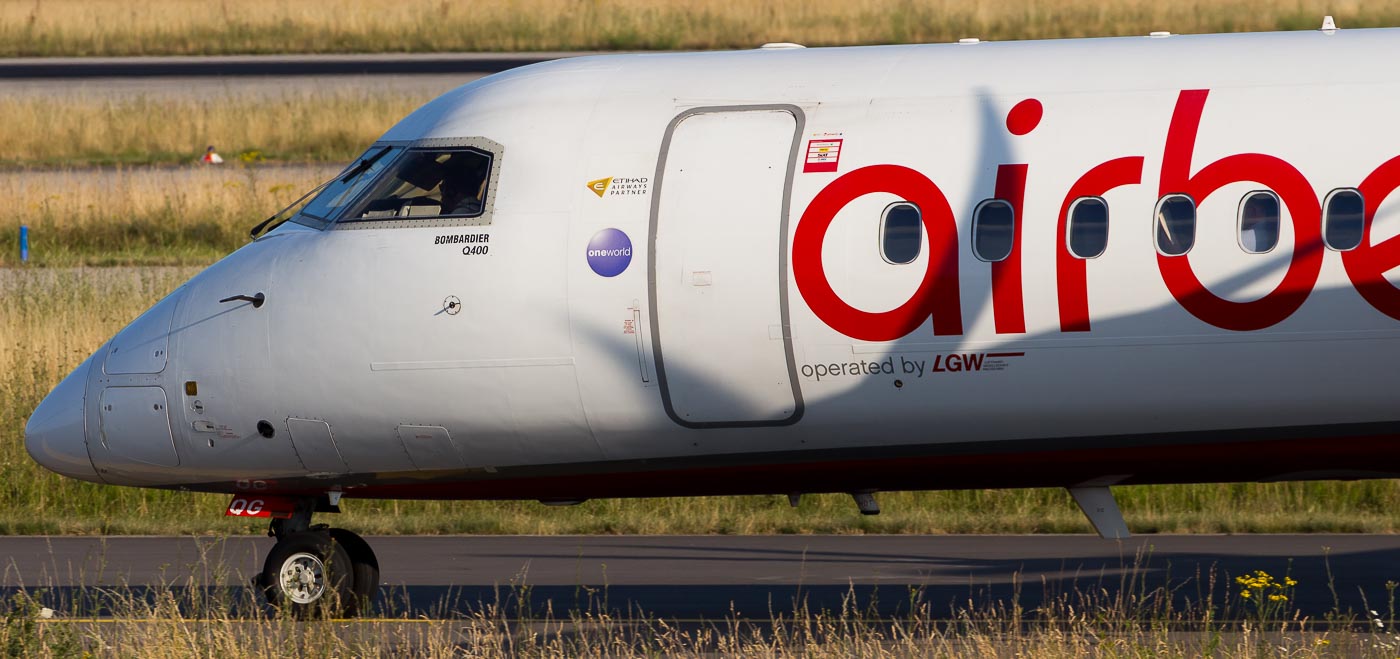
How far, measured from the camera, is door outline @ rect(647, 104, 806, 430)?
10758 mm

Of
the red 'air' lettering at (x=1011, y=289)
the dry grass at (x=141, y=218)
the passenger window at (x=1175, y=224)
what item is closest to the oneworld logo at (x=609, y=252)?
the red 'air' lettering at (x=1011, y=289)

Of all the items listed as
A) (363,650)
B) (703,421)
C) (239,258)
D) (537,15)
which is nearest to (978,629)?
(703,421)

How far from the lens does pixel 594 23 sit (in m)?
58.6

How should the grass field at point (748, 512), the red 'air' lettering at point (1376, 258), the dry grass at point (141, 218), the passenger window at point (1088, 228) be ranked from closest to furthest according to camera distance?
the red 'air' lettering at point (1376, 258), the passenger window at point (1088, 228), the grass field at point (748, 512), the dry grass at point (141, 218)

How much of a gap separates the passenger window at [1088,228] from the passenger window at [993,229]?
0.34m

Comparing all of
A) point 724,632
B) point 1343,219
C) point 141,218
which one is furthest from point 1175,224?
point 141,218

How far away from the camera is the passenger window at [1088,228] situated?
10.4 meters

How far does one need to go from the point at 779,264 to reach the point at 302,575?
3916mm

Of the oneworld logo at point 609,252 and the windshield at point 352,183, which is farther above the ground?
the windshield at point 352,183

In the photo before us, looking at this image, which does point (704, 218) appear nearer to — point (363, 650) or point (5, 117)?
point (363, 650)

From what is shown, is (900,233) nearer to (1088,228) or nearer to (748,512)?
(1088,228)

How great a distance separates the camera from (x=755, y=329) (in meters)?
10.8

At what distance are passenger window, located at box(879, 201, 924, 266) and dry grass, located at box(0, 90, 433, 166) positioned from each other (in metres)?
31.6

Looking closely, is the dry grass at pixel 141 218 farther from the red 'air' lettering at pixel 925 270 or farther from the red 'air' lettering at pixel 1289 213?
the red 'air' lettering at pixel 1289 213
